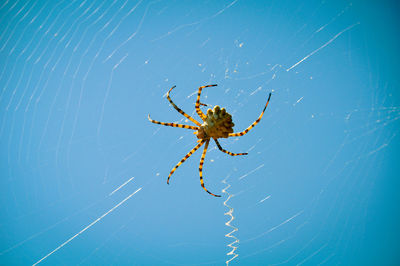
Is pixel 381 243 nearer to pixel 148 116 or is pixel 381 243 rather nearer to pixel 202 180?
pixel 202 180

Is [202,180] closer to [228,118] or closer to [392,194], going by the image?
[228,118]

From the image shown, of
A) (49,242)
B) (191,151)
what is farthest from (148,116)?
(49,242)

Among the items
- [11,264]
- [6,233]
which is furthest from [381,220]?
[6,233]

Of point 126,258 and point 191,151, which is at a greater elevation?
point 126,258

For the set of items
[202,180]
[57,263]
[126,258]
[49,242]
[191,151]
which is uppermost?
[126,258]

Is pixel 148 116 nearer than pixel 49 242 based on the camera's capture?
Yes

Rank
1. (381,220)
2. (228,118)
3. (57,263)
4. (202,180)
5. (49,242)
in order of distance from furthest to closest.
→ (381,220) < (49,242) < (57,263) < (202,180) < (228,118)

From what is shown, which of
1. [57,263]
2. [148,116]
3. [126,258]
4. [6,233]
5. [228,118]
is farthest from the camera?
[126,258]
